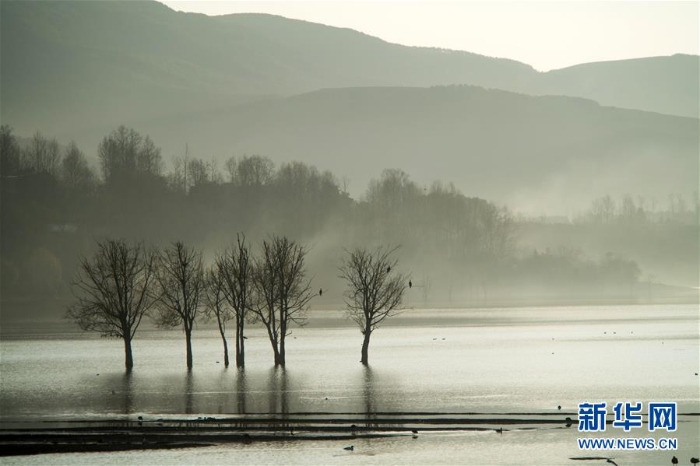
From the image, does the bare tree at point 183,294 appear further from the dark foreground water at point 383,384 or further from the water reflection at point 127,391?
the water reflection at point 127,391

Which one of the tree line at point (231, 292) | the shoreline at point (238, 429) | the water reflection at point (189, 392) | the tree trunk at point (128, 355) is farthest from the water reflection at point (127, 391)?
the shoreline at point (238, 429)

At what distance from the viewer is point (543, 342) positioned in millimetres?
106125

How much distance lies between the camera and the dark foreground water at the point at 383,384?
4288cm

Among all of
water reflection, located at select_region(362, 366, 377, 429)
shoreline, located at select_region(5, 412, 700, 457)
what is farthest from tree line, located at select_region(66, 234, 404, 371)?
shoreline, located at select_region(5, 412, 700, 457)

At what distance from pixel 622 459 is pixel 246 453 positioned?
15.0 metres

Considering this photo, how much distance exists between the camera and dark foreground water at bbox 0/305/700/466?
42875 mm

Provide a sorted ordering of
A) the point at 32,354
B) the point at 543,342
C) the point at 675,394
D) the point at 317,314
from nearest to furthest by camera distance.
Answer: the point at 675,394, the point at 32,354, the point at 543,342, the point at 317,314

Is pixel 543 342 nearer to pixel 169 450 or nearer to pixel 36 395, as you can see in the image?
pixel 36 395

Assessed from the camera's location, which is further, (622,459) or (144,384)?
(144,384)

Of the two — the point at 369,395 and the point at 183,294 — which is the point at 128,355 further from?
the point at 369,395

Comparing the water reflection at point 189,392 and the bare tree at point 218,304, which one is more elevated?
the bare tree at point 218,304

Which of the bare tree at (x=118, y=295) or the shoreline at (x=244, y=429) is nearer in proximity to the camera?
the shoreline at (x=244, y=429)

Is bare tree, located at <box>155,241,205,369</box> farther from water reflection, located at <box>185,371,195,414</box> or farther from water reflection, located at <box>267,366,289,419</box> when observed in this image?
water reflection, located at <box>267,366,289,419</box>

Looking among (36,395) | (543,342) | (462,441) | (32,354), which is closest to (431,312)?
(543,342)
